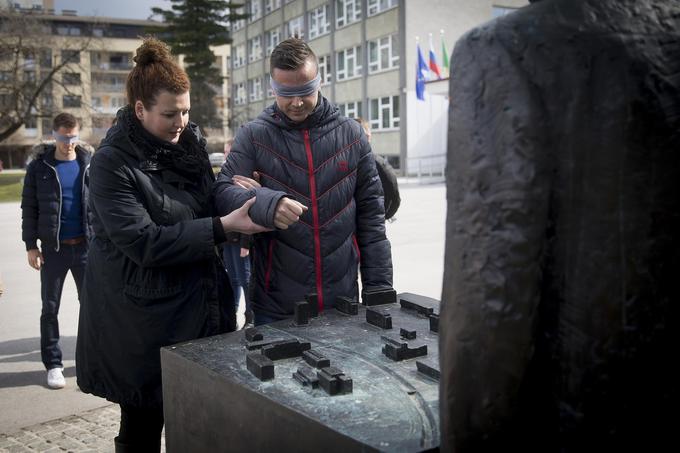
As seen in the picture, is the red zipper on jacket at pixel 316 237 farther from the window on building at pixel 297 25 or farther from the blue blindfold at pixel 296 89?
the window on building at pixel 297 25

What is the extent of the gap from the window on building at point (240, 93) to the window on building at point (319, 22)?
11449 millimetres

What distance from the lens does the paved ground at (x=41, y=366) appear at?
4035 millimetres

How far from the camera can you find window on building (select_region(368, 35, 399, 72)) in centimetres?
3317

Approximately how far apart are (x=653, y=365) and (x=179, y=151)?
2.14 metres

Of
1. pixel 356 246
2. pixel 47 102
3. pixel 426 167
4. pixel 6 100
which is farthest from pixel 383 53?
pixel 356 246

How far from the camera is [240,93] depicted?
52188 mm

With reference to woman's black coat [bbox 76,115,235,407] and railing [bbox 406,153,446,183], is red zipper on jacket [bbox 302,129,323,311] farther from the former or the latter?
railing [bbox 406,153,446,183]

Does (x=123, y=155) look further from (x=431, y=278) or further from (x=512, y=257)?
(x=431, y=278)

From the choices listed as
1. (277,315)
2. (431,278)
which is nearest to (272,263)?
(277,315)

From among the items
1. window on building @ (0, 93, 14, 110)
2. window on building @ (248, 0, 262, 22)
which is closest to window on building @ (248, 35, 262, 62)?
window on building @ (248, 0, 262, 22)

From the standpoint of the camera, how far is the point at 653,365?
3.67 ft

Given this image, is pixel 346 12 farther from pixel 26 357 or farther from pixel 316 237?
pixel 316 237

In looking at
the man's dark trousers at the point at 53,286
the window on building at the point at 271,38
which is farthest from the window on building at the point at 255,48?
the man's dark trousers at the point at 53,286

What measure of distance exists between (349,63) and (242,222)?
35.3m
